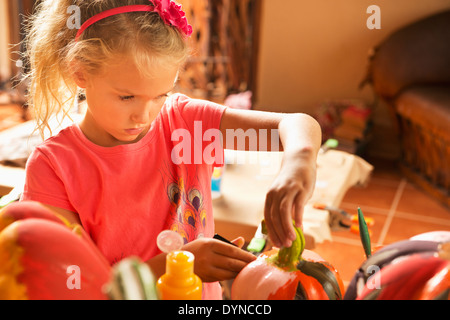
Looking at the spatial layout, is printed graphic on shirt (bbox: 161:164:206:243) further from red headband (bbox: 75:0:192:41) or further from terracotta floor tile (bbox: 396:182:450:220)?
terracotta floor tile (bbox: 396:182:450:220)

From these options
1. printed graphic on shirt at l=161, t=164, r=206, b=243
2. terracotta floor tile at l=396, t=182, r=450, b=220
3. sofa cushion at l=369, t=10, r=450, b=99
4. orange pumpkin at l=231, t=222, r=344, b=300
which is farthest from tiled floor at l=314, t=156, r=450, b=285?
orange pumpkin at l=231, t=222, r=344, b=300

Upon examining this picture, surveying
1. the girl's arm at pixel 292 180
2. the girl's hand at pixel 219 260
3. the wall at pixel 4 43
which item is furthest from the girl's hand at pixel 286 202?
the wall at pixel 4 43

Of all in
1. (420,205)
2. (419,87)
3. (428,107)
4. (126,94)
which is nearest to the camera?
(126,94)

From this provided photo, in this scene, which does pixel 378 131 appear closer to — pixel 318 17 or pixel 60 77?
pixel 318 17

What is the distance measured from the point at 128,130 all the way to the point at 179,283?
1.22ft

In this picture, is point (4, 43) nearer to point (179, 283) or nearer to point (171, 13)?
point (171, 13)

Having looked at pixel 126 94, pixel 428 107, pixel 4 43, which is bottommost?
pixel 428 107

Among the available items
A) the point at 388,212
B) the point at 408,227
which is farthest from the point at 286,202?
the point at 388,212

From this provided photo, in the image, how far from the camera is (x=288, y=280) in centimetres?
44

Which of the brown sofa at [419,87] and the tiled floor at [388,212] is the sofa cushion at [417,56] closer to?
the brown sofa at [419,87]

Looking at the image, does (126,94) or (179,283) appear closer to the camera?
(179,283)

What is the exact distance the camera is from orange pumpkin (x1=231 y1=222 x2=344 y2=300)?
427mm

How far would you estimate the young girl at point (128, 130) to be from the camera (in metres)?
0.68

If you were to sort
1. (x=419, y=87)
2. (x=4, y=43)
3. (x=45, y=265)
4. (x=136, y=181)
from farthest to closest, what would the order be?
1. (x=4, y=43)
2. (x=419, y=87)
3. (x=136, y=181)
4. (x=45, y=265)
